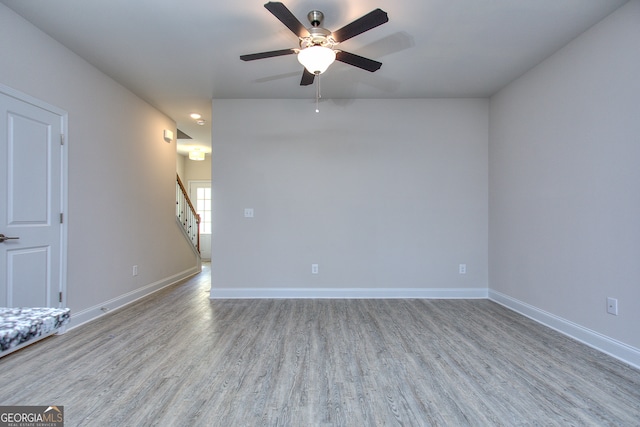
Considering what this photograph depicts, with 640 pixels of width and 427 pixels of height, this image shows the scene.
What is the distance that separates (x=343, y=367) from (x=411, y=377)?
1.54 feet

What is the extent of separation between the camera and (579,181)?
2.57 meters

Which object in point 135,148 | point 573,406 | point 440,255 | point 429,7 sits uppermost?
point 429,7

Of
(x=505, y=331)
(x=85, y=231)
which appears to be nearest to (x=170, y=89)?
(x=85, y=231)

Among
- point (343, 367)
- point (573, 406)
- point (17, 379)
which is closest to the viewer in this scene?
point (573, 406)

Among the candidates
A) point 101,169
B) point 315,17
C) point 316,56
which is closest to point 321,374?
point 316,56

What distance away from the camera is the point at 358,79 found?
3355 mm

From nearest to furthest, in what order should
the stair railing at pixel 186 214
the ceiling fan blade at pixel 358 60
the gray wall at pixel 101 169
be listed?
the ceiling fan blade at pixel 358 60, the gray wall at pixel 101 169, the stair railing at pixel 186 214

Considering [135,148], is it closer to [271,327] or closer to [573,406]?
[271,327]

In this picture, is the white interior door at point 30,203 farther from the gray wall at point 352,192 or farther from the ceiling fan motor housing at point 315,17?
the ceiling fan motor housing at point 315,17

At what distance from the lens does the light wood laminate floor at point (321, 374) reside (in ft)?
5.26

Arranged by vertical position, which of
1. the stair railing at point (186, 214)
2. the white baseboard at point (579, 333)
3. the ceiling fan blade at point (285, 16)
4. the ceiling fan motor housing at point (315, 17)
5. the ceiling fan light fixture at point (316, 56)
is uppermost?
the ceiling fan motor housing at point (315, 17)

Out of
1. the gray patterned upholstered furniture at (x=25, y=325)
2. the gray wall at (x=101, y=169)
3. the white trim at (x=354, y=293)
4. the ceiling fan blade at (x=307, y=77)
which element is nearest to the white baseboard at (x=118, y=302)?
the gray wall at (x=101, y=169)

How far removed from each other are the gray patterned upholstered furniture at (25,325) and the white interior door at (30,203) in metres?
2.19

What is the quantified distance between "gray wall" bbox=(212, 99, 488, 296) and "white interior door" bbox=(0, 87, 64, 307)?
1.62 m
